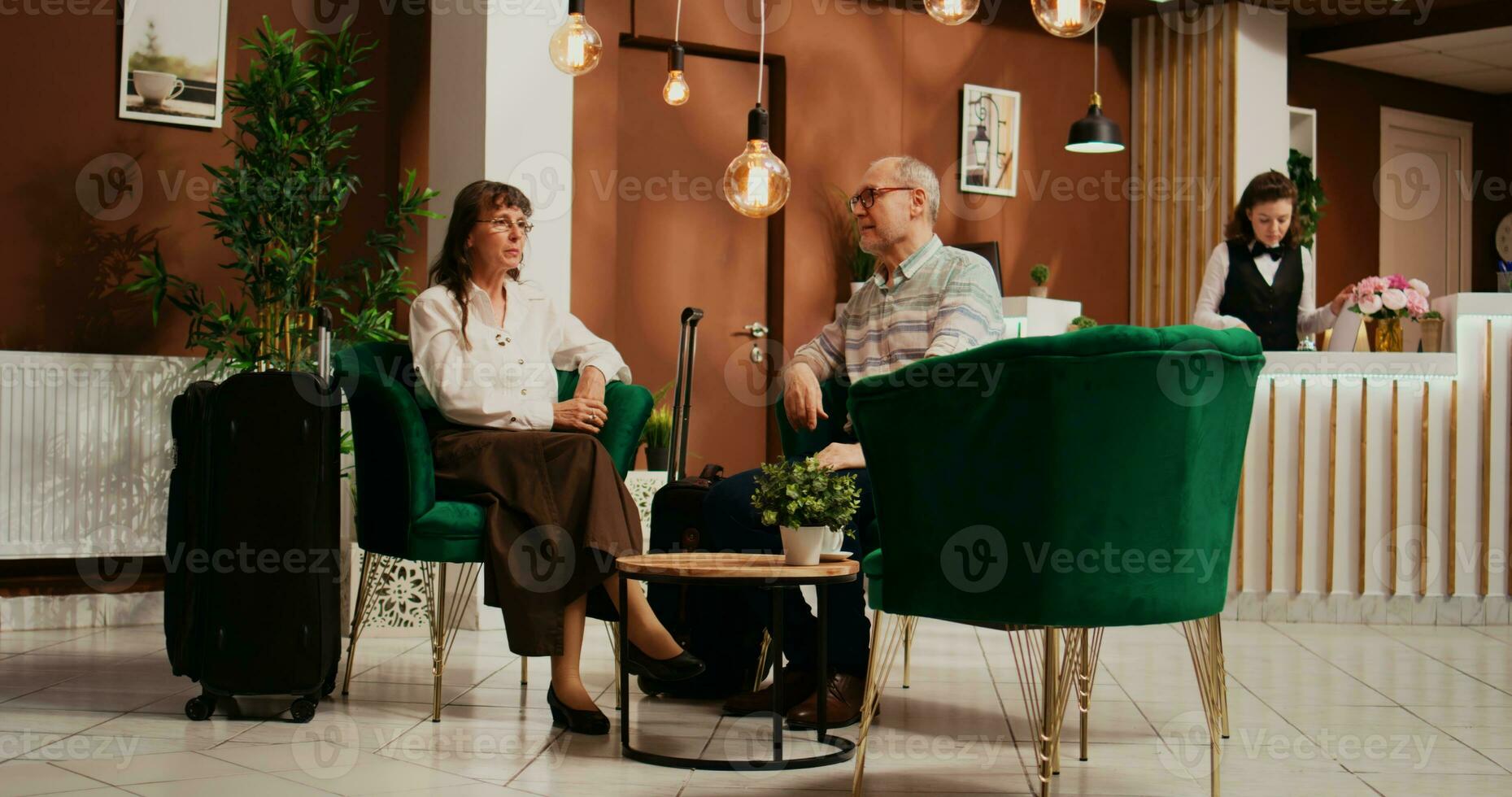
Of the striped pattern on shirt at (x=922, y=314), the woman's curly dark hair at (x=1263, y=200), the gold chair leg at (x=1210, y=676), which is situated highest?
the woman's curly dark hair at (x=1263, y=200)

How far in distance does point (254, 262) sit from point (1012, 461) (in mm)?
3060

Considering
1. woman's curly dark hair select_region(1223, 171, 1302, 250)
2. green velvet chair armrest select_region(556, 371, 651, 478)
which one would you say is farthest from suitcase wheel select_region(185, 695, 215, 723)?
woman's curly dark hair select_region(1223, 171, 1302, 250)

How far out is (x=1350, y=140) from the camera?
26.8 feet

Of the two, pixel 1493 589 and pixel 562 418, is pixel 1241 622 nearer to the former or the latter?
pixel 1493 589

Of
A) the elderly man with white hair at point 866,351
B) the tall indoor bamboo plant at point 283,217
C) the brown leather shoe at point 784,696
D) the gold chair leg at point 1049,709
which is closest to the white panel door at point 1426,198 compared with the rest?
the elderly man with white hair at point 866,351

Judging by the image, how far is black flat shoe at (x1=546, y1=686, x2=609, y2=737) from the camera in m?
3.07

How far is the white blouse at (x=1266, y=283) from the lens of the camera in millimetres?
5059

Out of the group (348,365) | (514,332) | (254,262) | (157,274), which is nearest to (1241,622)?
(514,332)

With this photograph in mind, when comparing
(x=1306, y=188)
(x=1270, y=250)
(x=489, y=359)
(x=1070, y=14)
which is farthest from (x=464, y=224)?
(x=1306, y=188)

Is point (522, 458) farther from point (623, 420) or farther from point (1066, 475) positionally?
point (1066, 475)

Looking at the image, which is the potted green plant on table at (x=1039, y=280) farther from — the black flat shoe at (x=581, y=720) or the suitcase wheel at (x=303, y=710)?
the suitcase wheel at (x=303, y=710)

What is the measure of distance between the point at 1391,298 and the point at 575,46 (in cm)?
299

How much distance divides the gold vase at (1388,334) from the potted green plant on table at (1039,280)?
1.84 metres

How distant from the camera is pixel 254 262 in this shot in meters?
4.45
